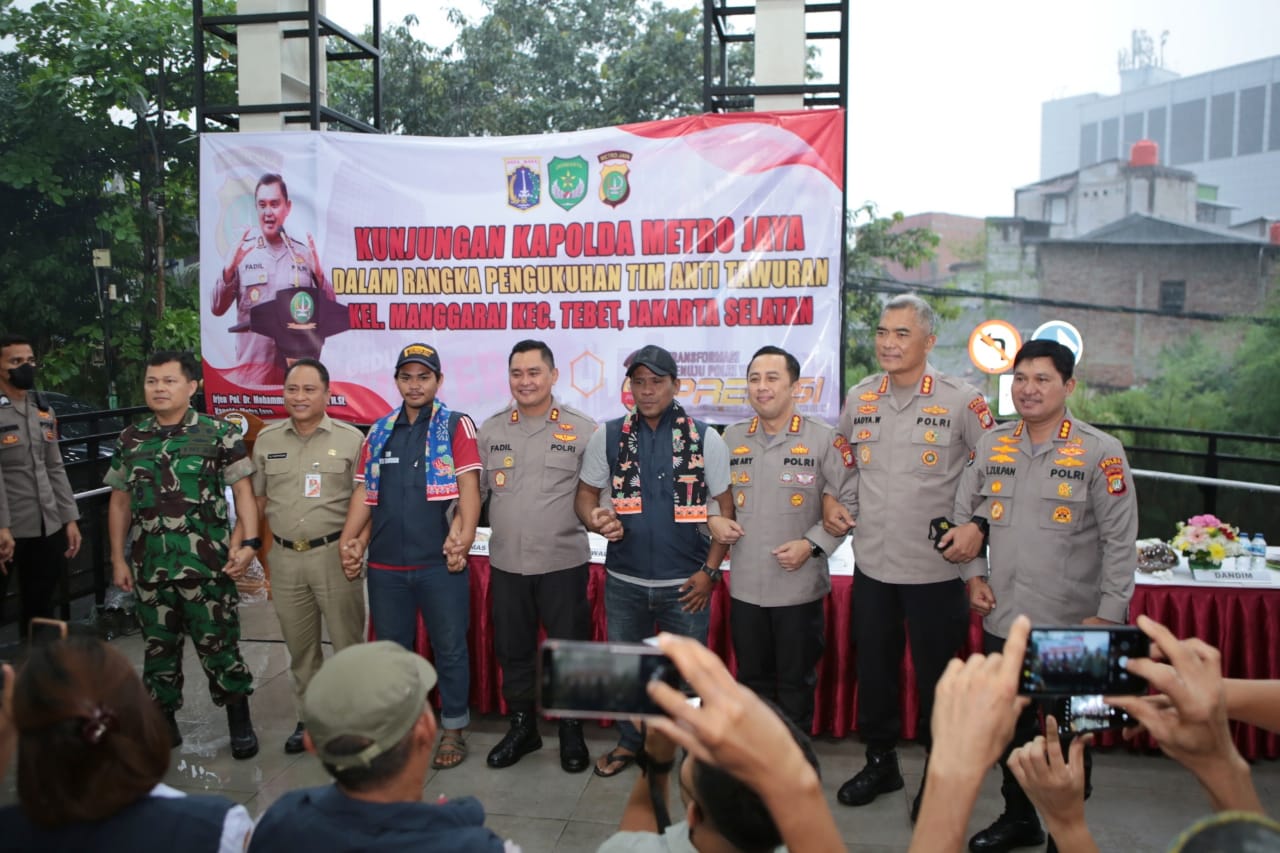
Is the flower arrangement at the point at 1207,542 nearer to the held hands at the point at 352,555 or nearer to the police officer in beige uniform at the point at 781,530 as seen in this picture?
the police officer in beige uniform at the point at 781,530

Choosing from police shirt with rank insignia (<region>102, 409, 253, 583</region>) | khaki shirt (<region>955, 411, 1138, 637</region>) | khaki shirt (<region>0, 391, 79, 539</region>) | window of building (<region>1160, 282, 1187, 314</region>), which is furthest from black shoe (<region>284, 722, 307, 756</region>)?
window of building (<region>1160, 282, 1187, 314</region>)

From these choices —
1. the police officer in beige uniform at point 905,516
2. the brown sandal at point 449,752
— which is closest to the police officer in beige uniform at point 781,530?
the police officer in beige uniform at point 905,516

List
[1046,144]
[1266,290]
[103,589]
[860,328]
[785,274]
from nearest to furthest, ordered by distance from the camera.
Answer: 1. [785,274]
2. [103,589]
3. [860,328]
4. [1266,290]
5. [1046,144]

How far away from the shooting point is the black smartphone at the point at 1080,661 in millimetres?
1251

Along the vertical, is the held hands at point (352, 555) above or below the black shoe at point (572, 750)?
above

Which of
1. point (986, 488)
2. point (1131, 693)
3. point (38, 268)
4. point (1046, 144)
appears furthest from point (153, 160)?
point (1046, 144)

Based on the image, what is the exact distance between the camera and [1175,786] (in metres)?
3.16

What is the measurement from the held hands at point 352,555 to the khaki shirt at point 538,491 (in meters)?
0.48

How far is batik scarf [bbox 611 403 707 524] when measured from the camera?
3121 mm

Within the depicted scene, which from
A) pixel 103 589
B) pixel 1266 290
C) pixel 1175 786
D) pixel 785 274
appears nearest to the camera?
pixel 1175 786

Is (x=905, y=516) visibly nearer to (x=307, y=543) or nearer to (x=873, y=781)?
(x=873, y=781)

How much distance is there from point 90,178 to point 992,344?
42.3 feet

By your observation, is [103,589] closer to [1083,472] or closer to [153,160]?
[1083,472]

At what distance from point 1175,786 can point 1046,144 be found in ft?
120
